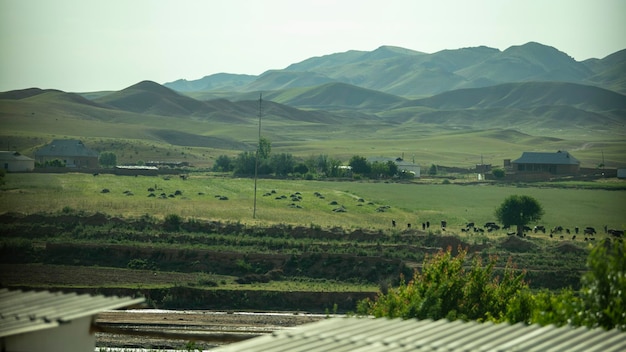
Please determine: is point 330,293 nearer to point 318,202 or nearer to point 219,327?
point 219,327

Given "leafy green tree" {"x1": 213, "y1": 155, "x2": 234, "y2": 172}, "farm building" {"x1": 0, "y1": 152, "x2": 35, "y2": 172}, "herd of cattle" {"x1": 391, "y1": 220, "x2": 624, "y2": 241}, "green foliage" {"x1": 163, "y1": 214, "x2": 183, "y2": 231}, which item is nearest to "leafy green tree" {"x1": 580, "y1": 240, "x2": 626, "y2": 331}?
"green foliage" {"x1": 163, "y1": 214, "x2": 183, "y2": 231}

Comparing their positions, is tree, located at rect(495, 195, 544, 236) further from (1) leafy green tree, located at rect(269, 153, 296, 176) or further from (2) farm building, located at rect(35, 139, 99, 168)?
(2) farm building, located at rect(35, 139, 99, 168)

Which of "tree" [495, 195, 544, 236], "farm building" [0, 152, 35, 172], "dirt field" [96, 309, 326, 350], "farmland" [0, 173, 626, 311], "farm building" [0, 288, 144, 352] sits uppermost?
"farm building" [0, 152, 35, 172]

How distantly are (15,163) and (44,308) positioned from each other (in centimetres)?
9961

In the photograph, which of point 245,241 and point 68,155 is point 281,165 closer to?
point 68,155

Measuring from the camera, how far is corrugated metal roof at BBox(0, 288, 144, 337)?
1006 centimetres

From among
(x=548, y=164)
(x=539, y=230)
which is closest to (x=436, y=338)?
(x=539, y=230)

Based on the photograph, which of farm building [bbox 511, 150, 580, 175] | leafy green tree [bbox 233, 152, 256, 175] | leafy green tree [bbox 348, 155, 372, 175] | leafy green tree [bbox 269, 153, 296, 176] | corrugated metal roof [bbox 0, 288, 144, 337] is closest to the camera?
corrugated metal roof [bbox 0, 288, 144, 337]

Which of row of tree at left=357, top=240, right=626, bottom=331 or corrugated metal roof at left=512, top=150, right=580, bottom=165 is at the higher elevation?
corrugated metal roof at left=512, top=150, right=580, bottom=165

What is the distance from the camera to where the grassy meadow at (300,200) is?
229ft

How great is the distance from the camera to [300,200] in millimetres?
81438

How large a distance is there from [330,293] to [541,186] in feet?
209

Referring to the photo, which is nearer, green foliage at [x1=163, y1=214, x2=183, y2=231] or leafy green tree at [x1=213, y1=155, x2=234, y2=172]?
green foliage at [x1=163, y1=214, x2=183, y2=231]

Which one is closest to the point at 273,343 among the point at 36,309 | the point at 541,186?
the point at 36,309
